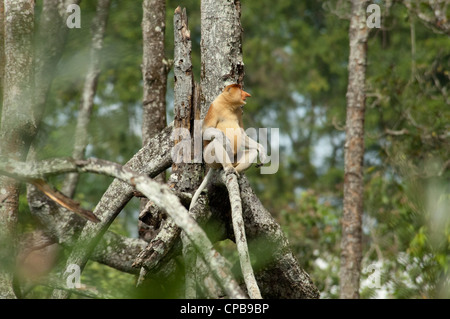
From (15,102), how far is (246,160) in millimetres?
1687

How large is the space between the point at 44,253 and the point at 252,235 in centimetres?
246

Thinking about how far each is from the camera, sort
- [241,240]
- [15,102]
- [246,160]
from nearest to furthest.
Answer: [241,240], [15,102], [246,160]

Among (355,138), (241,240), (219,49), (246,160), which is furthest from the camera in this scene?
(355,138)

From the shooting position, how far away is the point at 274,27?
67.1ft

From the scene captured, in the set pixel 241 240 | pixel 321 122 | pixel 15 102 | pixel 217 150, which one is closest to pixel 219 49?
pixel 217 150

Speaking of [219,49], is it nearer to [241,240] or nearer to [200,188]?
[200,188]

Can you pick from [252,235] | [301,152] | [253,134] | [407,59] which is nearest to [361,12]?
[253,134]

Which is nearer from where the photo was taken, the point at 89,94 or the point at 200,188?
the point at 200,188

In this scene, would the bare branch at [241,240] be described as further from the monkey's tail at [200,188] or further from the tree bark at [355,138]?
the tree bark at [355,138]

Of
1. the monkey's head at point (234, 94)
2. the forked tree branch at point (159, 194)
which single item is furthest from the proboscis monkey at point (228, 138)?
the forked tree branch at point (159, 194)

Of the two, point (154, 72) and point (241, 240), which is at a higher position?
point (154, 72)

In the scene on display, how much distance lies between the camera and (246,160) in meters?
4.77

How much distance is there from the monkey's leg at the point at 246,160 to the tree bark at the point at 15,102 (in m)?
1.50

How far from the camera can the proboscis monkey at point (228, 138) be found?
4660 millimetres
